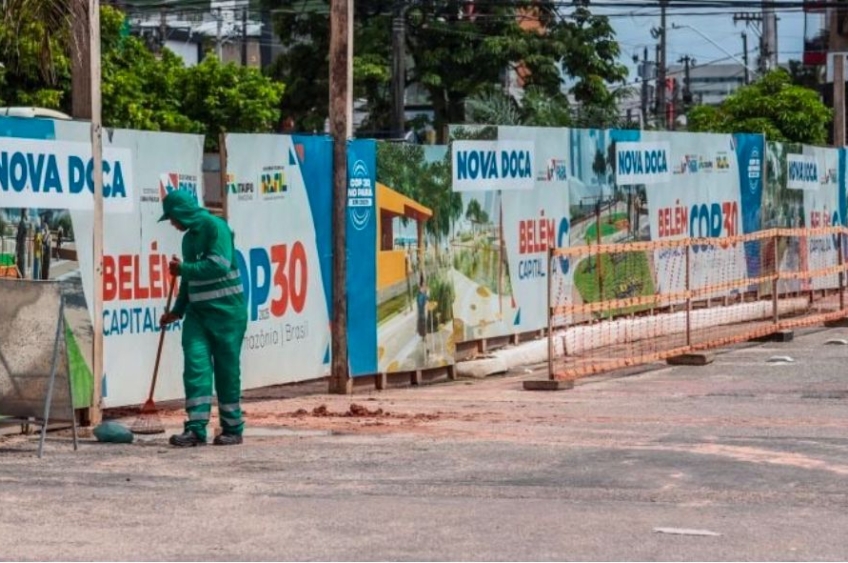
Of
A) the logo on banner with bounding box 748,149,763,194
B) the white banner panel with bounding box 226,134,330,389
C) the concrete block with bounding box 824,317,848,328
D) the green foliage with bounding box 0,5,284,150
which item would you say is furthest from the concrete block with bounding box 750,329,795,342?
the green foliage with bounding box 0,5,284,150

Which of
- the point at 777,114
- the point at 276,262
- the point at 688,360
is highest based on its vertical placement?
the point at 777,114

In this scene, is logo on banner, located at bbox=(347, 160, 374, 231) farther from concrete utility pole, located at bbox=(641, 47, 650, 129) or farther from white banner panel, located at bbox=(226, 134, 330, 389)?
concrete utility pole, located at bbox=(641, 47, 650, 129)

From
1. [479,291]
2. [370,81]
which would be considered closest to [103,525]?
[479,291]

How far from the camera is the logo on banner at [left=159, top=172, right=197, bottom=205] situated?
44.0ft

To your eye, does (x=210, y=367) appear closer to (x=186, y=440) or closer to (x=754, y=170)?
(x=186, y=440)

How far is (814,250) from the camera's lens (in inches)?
1032

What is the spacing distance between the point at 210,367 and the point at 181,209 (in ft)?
3.53

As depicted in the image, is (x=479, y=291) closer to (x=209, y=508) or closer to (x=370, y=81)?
(x=209, y=508)

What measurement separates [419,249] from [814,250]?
36.4 feet

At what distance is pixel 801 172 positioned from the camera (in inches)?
1083

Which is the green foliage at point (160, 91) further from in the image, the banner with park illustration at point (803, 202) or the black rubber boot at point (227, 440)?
the black rubber boot at point (227, 440)

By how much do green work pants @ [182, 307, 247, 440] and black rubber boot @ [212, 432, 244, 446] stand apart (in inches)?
1.2

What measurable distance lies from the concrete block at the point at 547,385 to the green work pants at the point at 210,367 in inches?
188

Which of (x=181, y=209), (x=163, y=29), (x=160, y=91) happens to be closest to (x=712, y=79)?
(x=163, y=29)
